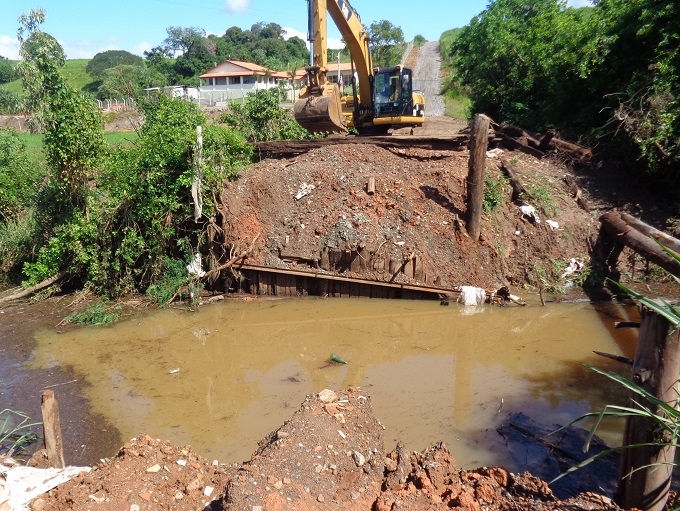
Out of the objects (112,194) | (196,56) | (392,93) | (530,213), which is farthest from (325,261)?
Answer: (196,56)

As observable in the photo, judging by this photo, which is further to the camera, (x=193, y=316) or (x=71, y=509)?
(x=193, y=316)

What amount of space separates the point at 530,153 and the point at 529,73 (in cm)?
530

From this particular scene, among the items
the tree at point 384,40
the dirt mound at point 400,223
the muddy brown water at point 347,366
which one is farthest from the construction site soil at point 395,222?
the tree at point 384,40

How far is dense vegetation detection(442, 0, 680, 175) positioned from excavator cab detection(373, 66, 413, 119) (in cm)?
388

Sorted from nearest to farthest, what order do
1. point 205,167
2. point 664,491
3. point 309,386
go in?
point 664,491
point 309,386
point 205,167

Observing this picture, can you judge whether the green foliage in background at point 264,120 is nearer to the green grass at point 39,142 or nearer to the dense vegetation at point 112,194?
the green grass at point 39,142

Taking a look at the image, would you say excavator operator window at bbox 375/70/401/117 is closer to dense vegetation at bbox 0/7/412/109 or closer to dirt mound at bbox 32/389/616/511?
dirt mound at bbox 32/389/616/511

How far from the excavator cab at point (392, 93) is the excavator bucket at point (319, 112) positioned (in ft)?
10.5

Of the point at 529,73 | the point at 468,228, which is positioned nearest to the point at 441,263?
the point at 468,228

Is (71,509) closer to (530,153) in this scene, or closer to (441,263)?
(441,263)

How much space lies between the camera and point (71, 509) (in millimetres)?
3654

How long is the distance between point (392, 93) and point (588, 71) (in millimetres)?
4840

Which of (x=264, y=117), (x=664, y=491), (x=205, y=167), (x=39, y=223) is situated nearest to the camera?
(x=664, y=491)

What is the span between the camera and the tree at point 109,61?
6157 cm
